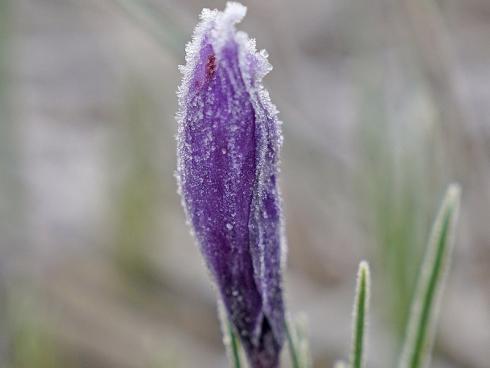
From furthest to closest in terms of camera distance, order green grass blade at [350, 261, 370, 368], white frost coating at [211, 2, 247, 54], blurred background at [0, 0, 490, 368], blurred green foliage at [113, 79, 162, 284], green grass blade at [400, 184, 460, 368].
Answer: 1. blurred green foliage at [113, 79, 162, 284]
2. blurred background at [0, 0, 490, 368]
3. green grass blade at [400, 184, 460, 368]
4. green grass blade at [350, 261, 370, 368]
5. white frost coating at [211, 2, 247, 54]

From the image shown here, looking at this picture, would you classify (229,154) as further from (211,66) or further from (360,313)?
(360,313)

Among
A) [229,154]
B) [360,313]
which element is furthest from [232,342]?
[229,154]

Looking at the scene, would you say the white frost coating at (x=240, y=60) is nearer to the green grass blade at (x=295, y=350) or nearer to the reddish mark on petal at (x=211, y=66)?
the reddish mark on petal at (x=211, y=66)

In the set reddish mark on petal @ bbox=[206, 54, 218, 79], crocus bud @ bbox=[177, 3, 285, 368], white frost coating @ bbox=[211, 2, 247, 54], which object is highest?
white frost coating @ bbox=[211, 2, 247, 54]

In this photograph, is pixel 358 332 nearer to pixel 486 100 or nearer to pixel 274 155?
pixel 274 155

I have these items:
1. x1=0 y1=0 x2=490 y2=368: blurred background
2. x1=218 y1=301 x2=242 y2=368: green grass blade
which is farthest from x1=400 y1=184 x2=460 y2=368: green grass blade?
x1=0 y1=0 x2=490 y2=368: blurred background

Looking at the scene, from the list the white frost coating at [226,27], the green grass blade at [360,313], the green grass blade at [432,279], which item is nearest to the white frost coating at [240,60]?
the white frost coating at [226,27]

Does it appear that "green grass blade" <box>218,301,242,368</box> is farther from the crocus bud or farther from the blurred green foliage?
the blurred green foliage

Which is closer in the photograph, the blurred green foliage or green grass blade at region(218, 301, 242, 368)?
green grass blade at region(218, 301, 242, 368)
